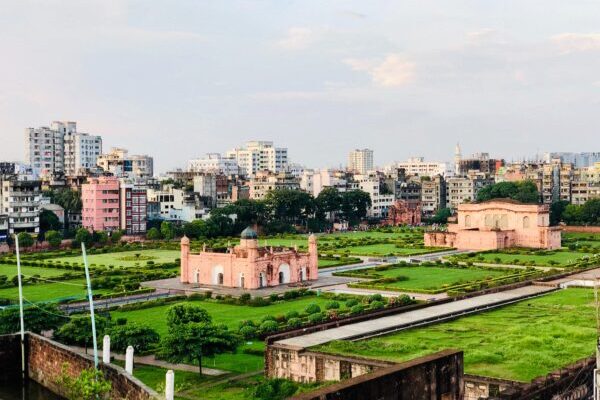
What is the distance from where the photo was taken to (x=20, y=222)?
82.6m

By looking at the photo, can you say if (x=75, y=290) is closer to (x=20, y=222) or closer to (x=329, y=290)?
(x=329, y=290)

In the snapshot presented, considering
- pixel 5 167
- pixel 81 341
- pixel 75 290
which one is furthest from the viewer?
pixel 5 167

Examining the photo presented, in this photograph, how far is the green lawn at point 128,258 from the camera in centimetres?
6744

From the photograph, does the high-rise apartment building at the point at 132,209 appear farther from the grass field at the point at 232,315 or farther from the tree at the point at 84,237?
the grass field at the point at 232,315

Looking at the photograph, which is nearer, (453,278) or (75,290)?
(75,290)

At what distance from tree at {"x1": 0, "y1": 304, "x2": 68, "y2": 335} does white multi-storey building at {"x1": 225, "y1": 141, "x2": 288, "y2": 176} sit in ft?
492

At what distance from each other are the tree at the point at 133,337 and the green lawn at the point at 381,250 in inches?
1624

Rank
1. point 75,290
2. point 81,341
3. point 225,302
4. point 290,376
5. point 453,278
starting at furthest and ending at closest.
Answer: point 453,278, point 75,290, point 225,302, point 81,341, point 290,376

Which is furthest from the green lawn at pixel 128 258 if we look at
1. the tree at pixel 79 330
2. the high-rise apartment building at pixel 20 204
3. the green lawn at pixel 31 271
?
the tree at pixel 79 330

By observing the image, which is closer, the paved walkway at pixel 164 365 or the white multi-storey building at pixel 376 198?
the paved walkway at pixel 164 365

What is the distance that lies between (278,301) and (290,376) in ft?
60.2

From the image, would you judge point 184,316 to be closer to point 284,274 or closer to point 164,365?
point 164,365

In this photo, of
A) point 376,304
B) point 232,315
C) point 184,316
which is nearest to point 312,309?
point 376,304

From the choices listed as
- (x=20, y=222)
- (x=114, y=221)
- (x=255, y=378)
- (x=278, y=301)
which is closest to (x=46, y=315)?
(x=255, y=378)
